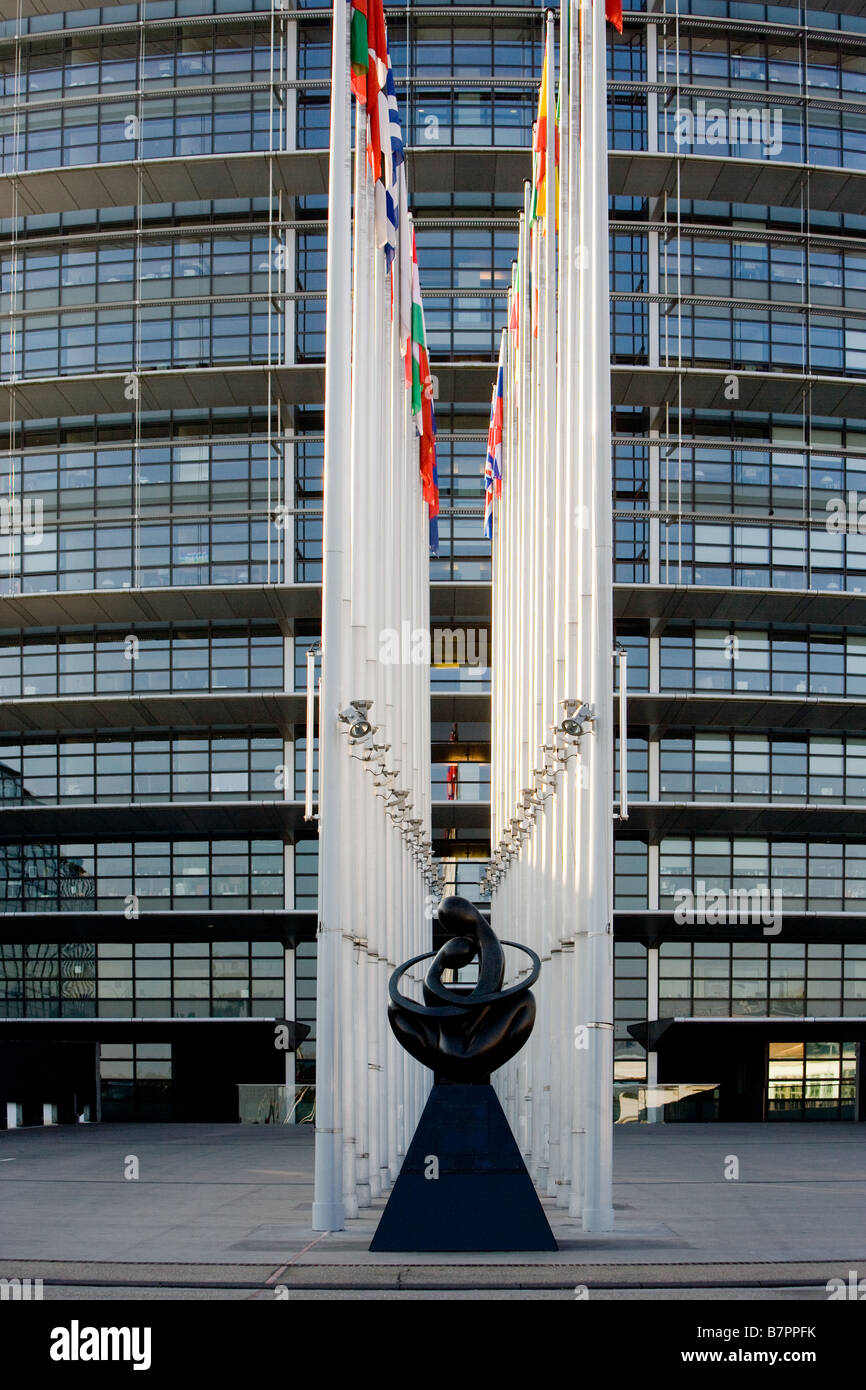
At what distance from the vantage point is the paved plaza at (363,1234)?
13273 mm

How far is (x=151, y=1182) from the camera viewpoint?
2464 centimetres

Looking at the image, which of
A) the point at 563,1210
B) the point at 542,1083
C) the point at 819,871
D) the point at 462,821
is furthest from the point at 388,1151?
the point at 819,871

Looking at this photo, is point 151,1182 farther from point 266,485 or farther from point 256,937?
point 266,485

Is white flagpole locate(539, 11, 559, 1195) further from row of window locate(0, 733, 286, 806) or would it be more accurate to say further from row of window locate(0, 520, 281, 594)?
row of window locate(0, 733, 286, 806)

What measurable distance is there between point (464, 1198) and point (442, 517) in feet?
112

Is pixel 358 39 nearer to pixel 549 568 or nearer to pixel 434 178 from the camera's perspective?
pixel 549 568

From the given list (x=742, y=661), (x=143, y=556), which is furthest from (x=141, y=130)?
(x=742, y=661)

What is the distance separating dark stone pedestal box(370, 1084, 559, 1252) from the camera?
49.2ft

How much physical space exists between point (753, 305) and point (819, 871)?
18307mm

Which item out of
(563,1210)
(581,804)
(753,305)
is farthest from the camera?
(753,305)

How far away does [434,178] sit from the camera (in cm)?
4628

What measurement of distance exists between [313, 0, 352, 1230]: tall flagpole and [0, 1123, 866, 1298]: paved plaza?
1.12 metres

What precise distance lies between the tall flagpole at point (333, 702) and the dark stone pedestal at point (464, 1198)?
2.09 meters

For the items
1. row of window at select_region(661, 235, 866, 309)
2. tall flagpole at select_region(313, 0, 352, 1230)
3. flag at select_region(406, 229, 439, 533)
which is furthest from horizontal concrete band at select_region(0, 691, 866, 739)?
tall flagpole at select_region(313, 0, 352, 1230)
